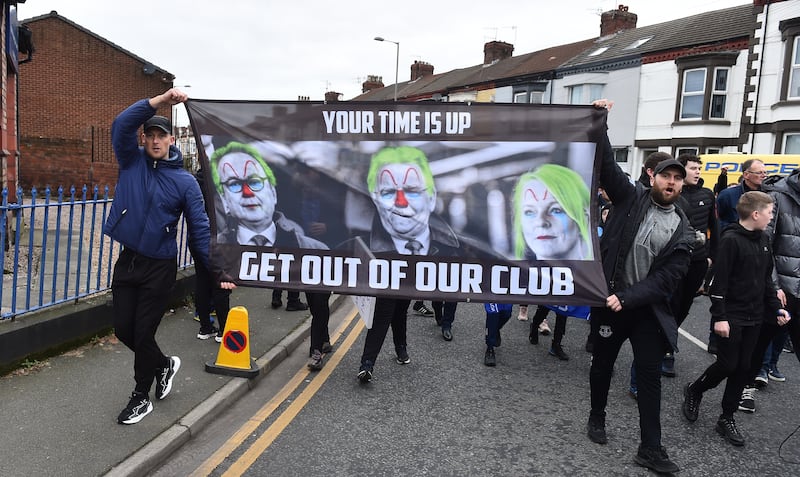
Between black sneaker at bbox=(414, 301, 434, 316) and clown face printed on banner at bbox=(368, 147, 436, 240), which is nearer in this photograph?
clown face printed on banner at bbox=(368, 147, 436, 240)

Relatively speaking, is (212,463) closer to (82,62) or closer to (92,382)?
(92,382)

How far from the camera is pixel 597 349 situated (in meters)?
3.87

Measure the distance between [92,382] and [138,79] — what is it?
77.0 feet

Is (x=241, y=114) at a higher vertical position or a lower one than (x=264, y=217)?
higher

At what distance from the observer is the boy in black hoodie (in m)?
3.93

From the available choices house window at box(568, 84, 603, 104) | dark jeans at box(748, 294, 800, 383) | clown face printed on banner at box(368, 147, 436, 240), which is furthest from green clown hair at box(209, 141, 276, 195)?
house window at box(568, 84, 603, 104)

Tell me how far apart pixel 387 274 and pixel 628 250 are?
61.9 inches

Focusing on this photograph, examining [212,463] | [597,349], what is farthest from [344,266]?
[597,349]

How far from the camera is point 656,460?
353 centimetres

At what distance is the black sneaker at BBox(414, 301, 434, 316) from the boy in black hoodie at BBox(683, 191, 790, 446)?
3808mm

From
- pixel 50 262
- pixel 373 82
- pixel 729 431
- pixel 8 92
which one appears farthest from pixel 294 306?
pixel 373 82

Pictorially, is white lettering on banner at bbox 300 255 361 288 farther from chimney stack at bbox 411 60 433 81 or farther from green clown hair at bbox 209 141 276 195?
chimney stack at bbox 411 60 433 81

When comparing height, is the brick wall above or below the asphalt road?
above

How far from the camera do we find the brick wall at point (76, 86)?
74.6ft
